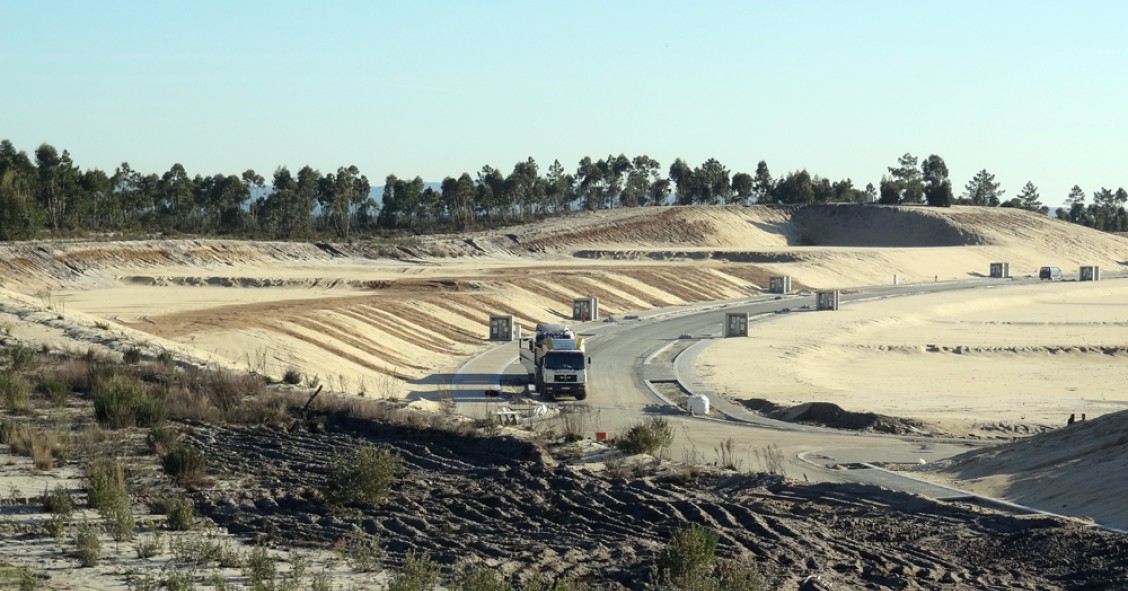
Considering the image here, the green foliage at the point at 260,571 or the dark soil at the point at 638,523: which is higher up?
the green foliage at the point at 260,571

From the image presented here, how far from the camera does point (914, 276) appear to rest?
4921 inches

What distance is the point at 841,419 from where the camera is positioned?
115 feet

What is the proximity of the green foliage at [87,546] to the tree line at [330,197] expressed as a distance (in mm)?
73296

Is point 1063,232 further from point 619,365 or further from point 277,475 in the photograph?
point 277,475

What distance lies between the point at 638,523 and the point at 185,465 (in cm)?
721

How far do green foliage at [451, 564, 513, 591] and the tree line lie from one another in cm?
7614

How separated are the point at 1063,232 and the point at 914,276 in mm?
49466

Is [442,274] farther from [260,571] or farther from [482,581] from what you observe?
[482,581]

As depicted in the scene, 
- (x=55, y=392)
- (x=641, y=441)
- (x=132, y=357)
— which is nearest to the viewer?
(x=641, y=441)

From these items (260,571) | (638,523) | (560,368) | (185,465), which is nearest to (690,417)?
(560,368)

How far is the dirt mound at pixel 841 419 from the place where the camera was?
3412 centimetres

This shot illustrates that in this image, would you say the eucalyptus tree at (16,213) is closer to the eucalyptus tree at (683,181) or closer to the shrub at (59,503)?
the shrub at (59,503)

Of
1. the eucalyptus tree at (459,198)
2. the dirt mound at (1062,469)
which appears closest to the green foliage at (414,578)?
the dirt mound at (1062,469)

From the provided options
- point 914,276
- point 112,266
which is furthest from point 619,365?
point 914,276
